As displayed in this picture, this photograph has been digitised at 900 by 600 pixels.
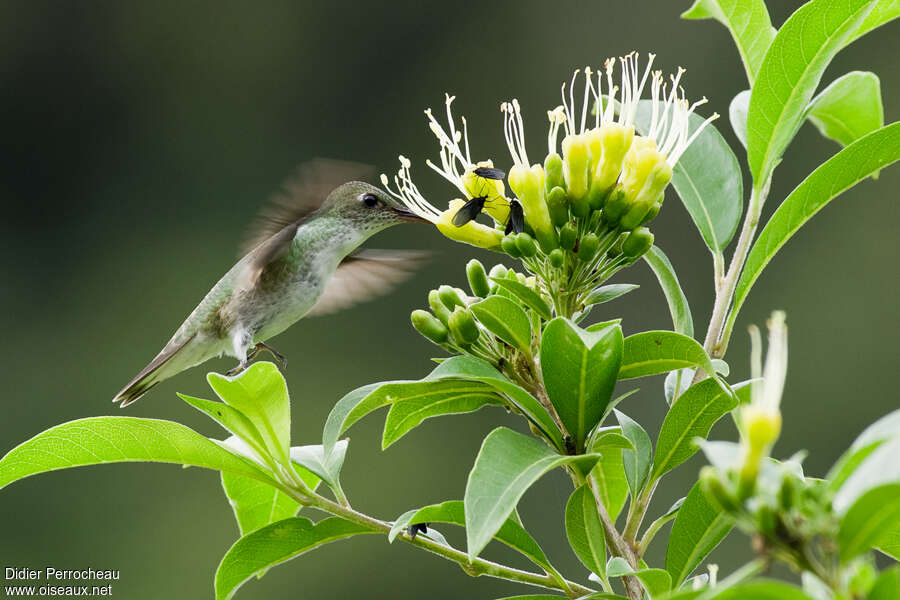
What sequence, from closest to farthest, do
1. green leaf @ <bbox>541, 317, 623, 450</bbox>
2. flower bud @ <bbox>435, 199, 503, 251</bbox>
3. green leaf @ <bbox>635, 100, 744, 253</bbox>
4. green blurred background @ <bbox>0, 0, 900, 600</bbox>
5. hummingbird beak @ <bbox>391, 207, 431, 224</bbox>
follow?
green leaf @ <bbox>541, 317, 623, 450</bbox> < flower bud @ <bbox>435, 199, 503, 251</bbox> < green leaf @ <bbox>635, 100, 744, 253</bbox> < hummingbird beak @ <bbox>391, 207, 431, 224</bbox> < green blurred background @ <bbox>0, 0, 900, 600</bbox>

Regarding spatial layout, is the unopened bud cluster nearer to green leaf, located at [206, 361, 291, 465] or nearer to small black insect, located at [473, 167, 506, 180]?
small black insect, located at [473, 167, 506, 180]

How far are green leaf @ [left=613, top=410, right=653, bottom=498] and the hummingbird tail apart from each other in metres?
1.75

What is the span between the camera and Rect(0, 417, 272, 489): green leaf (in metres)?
1.55

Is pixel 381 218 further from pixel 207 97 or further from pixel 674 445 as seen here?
pixel 207 97

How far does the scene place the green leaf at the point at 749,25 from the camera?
1.86 meters

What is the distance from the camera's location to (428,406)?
1.58 meters

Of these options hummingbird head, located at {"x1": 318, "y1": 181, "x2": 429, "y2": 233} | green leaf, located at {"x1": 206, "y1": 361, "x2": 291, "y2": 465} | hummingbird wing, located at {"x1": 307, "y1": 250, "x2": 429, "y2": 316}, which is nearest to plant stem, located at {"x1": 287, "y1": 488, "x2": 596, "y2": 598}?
green leaf, located at {"x1": 206, "y1": 361, "x2": 291, "y2": 465}

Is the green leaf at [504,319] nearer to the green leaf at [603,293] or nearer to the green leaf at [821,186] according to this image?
the green leaf at [603,293]

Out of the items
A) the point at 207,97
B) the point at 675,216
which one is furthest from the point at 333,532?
the point at 207,97

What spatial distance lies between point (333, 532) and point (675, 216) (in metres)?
7.66

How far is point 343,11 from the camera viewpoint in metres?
13.6

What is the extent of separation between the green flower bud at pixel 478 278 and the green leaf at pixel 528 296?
0.27 ft

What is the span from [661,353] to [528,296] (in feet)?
0.60

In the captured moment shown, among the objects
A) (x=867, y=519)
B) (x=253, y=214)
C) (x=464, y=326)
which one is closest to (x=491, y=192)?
(x=464, y=326)
